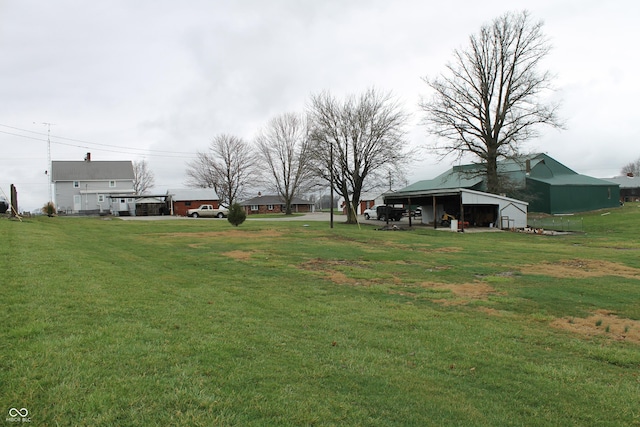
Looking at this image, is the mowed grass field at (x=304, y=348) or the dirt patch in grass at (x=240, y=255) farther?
the dirt patch in grass at (x=240, y=255)

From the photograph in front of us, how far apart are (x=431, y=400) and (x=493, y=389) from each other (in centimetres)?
85

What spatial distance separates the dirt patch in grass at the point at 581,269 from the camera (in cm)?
1267

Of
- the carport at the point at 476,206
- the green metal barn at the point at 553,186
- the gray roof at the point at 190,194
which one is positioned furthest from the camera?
the gray roof at the point at 190,194

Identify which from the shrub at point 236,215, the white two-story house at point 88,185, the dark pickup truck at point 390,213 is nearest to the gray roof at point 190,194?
the white two-story house at point 88,185

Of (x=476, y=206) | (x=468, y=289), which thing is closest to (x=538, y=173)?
(x=476, y=206)

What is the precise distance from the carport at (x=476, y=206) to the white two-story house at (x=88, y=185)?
3811 cm

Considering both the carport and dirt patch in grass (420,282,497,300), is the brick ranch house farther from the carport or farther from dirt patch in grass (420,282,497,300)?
dirt patch in grass (420,282,497,300)

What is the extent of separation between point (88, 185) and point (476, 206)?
167 ft

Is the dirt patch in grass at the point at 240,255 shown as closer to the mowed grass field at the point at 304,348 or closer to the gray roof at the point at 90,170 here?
the mowed grass field at the point at 304,348

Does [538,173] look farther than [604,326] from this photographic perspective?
Yes

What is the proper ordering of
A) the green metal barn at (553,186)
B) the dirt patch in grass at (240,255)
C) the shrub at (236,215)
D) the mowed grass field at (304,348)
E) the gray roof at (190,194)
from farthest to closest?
the gray roof at (190,194) → the green metal barn at (553,186) → the shrub at (236,215) → the dirt patch in grass at (240,255) → the mowed grass field at (304,348)

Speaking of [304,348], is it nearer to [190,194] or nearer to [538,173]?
[538,173]

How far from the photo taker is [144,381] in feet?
11.8

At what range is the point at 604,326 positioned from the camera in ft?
23.5
